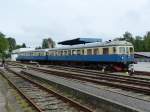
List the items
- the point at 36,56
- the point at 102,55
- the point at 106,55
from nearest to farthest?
1. the point at 106,55
2. the point at 102,55
3. the point at 36,56

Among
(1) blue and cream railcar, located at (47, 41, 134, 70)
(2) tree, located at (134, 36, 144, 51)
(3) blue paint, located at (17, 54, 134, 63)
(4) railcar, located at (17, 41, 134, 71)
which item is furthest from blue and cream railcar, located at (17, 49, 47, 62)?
(2) tree, located at (134, 36, 144, 51)

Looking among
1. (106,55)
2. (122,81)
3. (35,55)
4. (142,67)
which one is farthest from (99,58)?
(35,55)

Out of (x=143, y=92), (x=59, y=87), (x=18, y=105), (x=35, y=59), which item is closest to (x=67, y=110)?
(x=18, y=105)

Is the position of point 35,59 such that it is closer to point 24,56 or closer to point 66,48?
point 24,56

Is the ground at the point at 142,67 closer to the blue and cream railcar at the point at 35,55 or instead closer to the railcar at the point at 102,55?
the railcar at the point at 102,55

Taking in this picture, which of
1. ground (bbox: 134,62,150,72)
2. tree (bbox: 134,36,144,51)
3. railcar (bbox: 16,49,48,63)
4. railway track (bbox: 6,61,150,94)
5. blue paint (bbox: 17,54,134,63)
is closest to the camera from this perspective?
railway track (bbox: 6,61,150,94)

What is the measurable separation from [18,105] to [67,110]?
282 centimetres

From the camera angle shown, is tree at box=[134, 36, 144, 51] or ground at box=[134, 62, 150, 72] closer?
ground at box=[134, 62, 150, 72]

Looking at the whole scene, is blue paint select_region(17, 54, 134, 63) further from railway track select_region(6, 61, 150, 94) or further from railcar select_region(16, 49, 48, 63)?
railway track select_region(6, 61, 150, 94)

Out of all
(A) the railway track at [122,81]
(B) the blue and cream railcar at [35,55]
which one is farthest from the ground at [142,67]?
(B) the blue and cream railcar at [35,55]

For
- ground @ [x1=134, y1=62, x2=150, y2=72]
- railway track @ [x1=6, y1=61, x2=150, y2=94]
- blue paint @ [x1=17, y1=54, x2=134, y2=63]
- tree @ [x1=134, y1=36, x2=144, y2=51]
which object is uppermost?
tree @ [x1=134, y1=36, x2=144, y2=51]

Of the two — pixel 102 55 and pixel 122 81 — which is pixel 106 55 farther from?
pixel 122 81

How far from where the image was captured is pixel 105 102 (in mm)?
11531

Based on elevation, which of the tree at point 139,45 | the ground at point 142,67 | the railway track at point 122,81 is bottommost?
the ground at point 142,67
